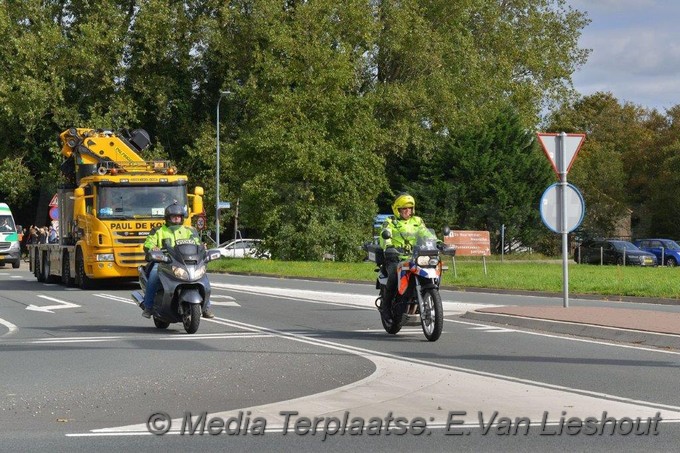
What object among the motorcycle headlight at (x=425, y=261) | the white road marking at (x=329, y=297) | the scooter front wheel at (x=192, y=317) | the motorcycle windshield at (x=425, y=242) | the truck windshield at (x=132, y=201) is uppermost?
the truck windshield at (x=132, y=201)

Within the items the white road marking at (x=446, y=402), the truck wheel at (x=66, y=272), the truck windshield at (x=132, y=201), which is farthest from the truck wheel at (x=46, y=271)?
the white road marking at (x=446, y=402)

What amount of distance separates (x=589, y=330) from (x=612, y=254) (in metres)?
42.5

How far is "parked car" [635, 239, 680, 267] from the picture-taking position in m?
58.6

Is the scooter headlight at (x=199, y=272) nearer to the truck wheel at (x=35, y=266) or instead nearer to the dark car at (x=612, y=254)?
the truck wheel at (x=35, y=266)

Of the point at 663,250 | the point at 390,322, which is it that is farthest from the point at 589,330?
the point at 663,250

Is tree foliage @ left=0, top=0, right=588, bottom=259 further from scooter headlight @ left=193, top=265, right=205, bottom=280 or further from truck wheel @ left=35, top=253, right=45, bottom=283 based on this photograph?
scooter headlight @ left=193, top=265, right=205, bottom=280

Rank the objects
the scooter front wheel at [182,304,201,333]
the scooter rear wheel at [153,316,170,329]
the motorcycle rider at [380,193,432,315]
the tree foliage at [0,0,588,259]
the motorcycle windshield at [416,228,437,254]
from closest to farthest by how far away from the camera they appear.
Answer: the motorcycle windshield at [416,228,437,254] < the motorcycle rider at [380,193,432,315] < the scooter front wheel at [182,304,201,333] < the scooter rear wheel at [153,316,170,329] < the tree foliage at [0,0,588,259]

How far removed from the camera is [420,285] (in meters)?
14.9

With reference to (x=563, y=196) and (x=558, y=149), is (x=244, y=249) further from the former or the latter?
(x=558, y=149)

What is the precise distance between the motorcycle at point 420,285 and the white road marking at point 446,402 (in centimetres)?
295

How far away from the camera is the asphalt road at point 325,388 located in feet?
26.9

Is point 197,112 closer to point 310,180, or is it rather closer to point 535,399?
point 310,180

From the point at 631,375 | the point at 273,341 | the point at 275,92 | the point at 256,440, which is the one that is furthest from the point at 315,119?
the point at 256,440

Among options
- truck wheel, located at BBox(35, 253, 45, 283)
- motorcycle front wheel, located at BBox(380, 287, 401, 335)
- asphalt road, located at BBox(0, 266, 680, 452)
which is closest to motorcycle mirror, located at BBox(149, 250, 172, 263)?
asphalt road, located at BBox(0, 266, 680, 452)
